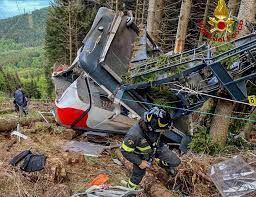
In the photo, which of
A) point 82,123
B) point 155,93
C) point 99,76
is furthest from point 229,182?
point 82,123

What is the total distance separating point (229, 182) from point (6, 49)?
14817 cm

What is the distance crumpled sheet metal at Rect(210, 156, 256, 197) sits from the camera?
4.45 metres

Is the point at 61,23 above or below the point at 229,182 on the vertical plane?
below

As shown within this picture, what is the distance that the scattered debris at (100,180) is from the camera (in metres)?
5.53

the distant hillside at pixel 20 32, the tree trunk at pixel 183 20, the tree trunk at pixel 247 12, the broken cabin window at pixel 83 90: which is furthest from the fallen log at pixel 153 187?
the distant hillside at pixel 20 32

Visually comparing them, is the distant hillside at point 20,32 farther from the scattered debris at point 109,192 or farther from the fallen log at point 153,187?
the scattered debris at point 109,192

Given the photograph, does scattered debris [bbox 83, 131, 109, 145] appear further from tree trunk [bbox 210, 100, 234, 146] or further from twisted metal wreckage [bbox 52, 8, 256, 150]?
tree trunk [bbox 210, 100, 234, 146]

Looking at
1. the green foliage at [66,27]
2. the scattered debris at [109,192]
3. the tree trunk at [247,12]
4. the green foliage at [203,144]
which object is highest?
the tree trunk at [247,12]

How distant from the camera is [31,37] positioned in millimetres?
142750

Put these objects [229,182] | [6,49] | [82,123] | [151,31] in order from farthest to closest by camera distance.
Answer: [6,49]
[151,31]
[82,123]
[229,182]

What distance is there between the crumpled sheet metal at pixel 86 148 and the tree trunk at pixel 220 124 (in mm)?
2163

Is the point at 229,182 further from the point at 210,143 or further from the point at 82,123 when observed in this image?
the point at 82,123

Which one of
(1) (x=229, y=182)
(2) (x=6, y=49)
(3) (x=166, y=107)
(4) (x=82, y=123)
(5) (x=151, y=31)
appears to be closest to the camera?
(1) (x=229, y=182)

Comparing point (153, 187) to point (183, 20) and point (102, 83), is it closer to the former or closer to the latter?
point (102, 83)
